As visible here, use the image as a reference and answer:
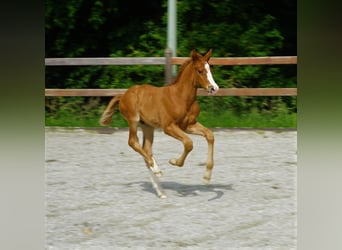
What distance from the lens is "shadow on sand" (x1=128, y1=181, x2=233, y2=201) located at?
339 cm

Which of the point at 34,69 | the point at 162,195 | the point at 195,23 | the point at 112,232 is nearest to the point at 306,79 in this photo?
the point at 34,69

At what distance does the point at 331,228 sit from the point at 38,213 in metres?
0.95

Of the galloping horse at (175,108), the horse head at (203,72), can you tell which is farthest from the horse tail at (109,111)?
the horse head at (203,72)

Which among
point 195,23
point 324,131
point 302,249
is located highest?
point 195,23

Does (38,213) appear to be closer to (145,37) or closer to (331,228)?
(331,228)

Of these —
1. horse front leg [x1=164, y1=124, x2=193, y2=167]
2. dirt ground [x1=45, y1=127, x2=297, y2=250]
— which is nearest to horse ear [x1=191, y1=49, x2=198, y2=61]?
horse front leg [x1=164, y1=124, x2=193, y2=167]

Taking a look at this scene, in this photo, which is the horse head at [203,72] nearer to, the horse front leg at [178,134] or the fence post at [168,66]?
the horse front leg at [178,134]

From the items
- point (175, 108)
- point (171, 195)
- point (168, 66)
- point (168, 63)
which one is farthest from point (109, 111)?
point (168, 66)

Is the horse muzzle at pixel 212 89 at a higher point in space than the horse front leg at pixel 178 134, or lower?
higher

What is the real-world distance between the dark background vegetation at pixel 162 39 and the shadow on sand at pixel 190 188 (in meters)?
0.90

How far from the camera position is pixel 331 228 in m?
1.73

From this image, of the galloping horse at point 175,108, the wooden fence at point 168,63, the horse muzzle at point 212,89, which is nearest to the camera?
the horse muzzle at point 212,89

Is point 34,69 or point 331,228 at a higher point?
point 34,69

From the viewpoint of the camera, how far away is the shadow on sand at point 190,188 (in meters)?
3.39
